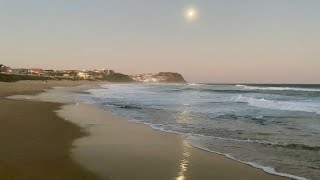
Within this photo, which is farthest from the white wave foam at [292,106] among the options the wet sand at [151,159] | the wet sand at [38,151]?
the wet sand at [38,151]

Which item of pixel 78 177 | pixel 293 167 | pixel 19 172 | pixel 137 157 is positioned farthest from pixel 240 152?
pixel 19 172

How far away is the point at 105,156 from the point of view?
9766 millimetres

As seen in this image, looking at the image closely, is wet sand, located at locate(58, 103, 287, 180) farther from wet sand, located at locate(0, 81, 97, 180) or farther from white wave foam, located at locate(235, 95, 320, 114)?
white wave foam, located at locate(235, 95, 320, 114)

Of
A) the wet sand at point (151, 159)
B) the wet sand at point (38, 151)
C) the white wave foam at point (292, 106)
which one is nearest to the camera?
the wet sand at point (38, 151)

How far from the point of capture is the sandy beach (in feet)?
26.0

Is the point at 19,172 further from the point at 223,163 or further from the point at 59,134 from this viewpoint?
the point at 59,134

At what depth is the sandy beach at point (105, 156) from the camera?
7.91 metres

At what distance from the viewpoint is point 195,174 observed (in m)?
8.09

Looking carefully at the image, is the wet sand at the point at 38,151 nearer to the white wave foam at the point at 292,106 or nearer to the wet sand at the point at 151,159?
the wet sand at the point at 151,159

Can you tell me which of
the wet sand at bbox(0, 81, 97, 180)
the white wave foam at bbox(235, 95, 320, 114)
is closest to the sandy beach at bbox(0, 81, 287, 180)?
the wet sand at bbox(0, 81, 97, 180)

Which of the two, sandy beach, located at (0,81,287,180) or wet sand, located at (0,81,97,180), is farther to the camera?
sandy beach, located at (0,81,287,180)

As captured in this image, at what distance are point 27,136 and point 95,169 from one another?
4.88 m

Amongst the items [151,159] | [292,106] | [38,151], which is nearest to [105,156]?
[151,159]

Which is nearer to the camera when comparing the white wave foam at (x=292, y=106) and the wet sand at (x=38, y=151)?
the wet sand at (x=38, y=151)
